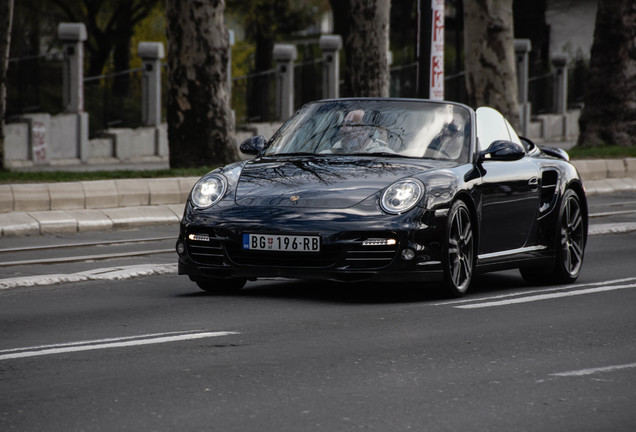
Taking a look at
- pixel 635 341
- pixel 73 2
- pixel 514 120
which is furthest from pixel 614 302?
pixel 73 2

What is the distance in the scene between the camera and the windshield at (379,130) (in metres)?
9.88

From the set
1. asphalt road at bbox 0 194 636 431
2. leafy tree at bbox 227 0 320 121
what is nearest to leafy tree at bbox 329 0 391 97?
leafy tree at bbox 227 0 320 121

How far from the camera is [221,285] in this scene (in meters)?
9.77

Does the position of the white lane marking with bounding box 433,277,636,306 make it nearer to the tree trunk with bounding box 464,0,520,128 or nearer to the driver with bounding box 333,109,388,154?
the driver with bounding box 333,109,388,154

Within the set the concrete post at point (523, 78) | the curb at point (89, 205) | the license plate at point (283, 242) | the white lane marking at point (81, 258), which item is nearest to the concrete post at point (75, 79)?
the curb at point (89, 205)

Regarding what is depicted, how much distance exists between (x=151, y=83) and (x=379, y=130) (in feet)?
86.8

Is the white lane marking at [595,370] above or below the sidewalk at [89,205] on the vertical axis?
Result: above

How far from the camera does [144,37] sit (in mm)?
52719

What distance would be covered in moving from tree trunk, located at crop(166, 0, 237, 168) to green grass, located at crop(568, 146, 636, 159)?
816 centimetres

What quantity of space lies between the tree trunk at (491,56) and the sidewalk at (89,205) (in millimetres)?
10837

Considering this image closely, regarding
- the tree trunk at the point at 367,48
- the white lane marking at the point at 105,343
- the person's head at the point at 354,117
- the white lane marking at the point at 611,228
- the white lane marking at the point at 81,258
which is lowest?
the white lane marking at the point at 611,228

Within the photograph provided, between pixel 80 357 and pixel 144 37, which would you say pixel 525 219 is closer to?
pixel 80 357

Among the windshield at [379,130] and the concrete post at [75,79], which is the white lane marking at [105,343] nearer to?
the windshield at [379,130]

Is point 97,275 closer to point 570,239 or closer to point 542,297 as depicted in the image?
point 542,297
